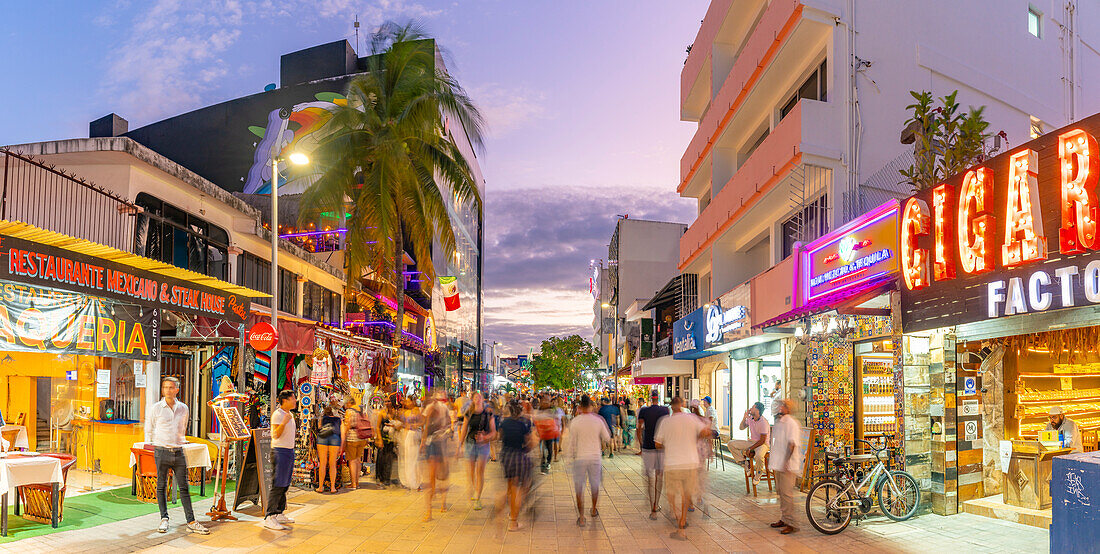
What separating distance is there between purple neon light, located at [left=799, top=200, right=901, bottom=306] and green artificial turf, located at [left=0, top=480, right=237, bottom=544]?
1168 cm

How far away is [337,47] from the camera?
41.2 metres

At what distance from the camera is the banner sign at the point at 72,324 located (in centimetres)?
1090

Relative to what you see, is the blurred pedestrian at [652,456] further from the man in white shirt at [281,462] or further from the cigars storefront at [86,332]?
the cigars storefront at [86,332]

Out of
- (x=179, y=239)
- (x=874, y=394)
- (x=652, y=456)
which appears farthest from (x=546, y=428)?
(x=179, y=239)

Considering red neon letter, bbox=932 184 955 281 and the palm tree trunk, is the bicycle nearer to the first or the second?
red neon letter, bbox=932 184 955 281

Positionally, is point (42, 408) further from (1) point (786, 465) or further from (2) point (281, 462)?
(1) point (786, 465)

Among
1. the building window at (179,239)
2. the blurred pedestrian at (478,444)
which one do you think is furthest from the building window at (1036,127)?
the building window at (179,239)

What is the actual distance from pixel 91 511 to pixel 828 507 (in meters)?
10.7

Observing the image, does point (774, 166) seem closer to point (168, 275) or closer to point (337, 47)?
point (168, 275)

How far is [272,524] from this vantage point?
1091 centimetres

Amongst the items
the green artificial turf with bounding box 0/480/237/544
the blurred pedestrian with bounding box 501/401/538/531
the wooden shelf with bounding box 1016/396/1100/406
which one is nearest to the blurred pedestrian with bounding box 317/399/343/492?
the green artificial turf with bounding box 0/480/237/544

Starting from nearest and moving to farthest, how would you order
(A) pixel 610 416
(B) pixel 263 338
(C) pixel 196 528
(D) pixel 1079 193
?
(D) pixel 1079 193, (C) pixel 196 528, (B) pixel 263 338, (A) pixel 610 416

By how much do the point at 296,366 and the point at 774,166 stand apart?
12862 millimetres

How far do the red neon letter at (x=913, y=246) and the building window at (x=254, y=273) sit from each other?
1580 cm
